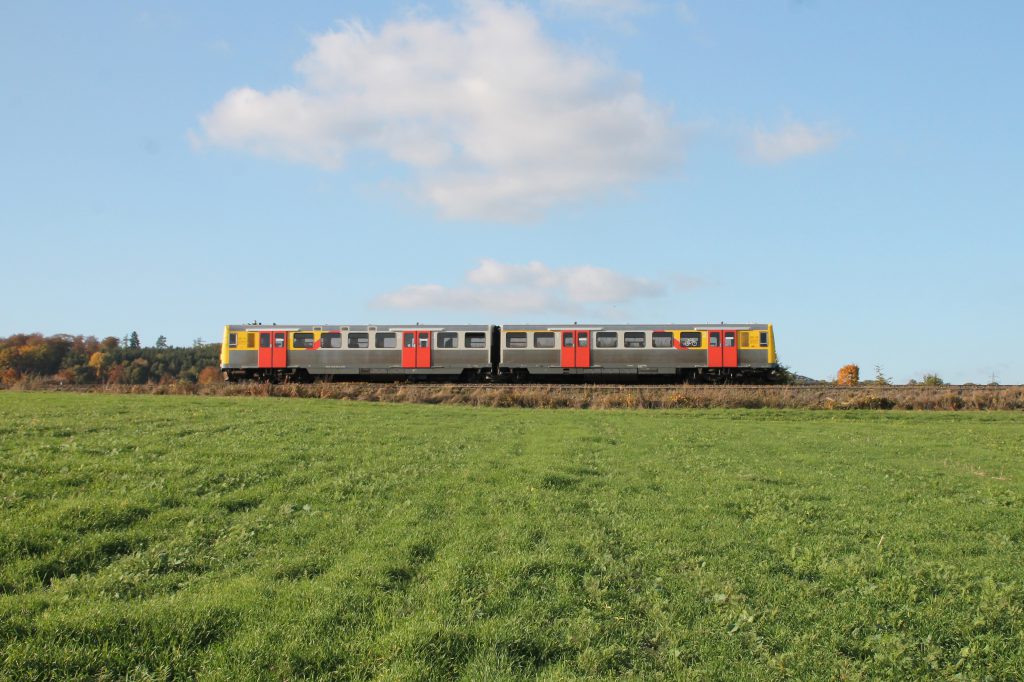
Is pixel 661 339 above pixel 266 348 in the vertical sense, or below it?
above

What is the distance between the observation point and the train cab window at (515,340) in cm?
3691

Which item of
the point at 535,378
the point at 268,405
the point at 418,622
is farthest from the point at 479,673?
the point at 535,378

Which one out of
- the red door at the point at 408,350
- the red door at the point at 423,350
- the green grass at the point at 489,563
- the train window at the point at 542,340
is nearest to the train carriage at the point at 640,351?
the train window at the point at 542,340

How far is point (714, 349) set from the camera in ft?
119

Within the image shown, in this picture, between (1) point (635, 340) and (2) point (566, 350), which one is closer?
(1) point (635, 340)

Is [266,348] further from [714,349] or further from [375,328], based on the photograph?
[714,349]

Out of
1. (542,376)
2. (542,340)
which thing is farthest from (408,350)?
(542,376)

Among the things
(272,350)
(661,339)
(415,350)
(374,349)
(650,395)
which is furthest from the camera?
(272,350)

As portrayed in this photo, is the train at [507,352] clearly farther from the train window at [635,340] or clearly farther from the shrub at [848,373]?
the shrub at [848,373]

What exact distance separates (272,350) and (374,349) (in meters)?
5.00

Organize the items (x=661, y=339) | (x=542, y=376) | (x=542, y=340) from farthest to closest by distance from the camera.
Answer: (x=542, y=376) → (x=542, y=340) → (x=661, y=339)

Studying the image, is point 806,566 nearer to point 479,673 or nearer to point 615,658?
point 615,658

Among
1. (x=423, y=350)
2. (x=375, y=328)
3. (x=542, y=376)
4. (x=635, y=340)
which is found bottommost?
(x=542, y=376)

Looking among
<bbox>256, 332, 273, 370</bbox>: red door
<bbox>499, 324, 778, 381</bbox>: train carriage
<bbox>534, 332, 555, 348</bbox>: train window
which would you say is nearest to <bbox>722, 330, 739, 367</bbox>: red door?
<bbox>499, 324, 778, 381</bbox>: train carriage
